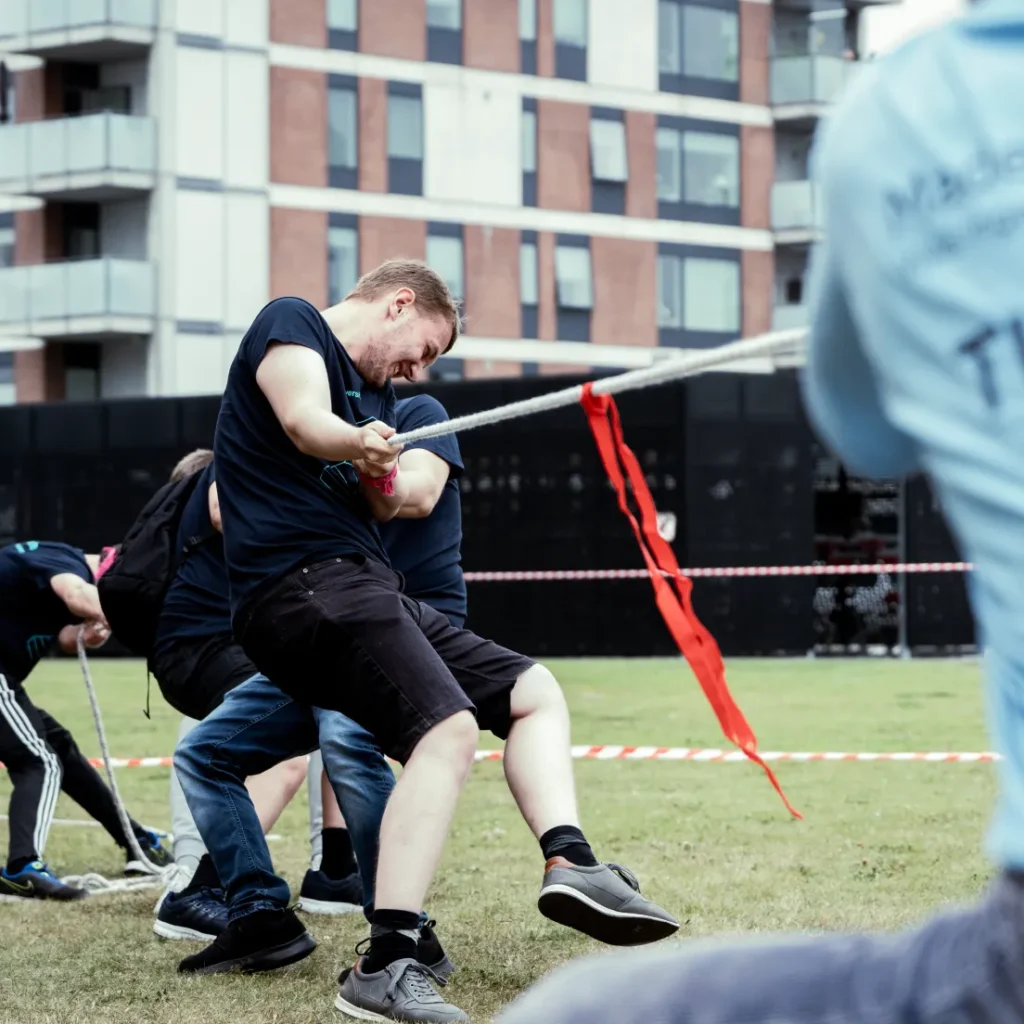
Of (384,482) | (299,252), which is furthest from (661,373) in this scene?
(299,252)

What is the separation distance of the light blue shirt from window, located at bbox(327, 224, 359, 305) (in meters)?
37.2

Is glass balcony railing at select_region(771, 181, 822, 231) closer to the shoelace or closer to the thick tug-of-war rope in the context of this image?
the thick tug-of-war rope

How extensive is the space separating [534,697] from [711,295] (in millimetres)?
38331

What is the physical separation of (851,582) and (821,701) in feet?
28.3

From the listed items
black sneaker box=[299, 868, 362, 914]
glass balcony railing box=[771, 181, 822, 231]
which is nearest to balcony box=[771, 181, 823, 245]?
glass balcony railing box=[771, 181, 822, 231]

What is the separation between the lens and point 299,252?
126 feet

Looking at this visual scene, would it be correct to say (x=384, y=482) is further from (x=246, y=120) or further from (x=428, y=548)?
(x=246, y=120)

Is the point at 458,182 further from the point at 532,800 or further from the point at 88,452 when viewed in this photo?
the point at 532,800

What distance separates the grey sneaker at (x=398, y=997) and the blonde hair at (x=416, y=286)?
153 cm

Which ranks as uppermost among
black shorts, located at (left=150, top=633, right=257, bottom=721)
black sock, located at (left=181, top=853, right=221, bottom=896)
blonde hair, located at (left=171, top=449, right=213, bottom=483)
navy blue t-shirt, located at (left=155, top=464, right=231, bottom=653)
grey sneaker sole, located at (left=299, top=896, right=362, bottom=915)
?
blonde hair, located at (left=171, top=449, right=213, bottom=483)

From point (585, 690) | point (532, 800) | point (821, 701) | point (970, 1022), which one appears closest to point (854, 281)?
point (970, 1022)

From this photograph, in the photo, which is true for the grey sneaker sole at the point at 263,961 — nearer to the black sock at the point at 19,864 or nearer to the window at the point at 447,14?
the black sock at the point at 19,864

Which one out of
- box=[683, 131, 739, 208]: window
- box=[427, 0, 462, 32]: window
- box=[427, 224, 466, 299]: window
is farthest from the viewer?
box=[683, 131, 739, 208]: window

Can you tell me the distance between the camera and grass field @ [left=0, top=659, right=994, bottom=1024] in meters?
4.89
